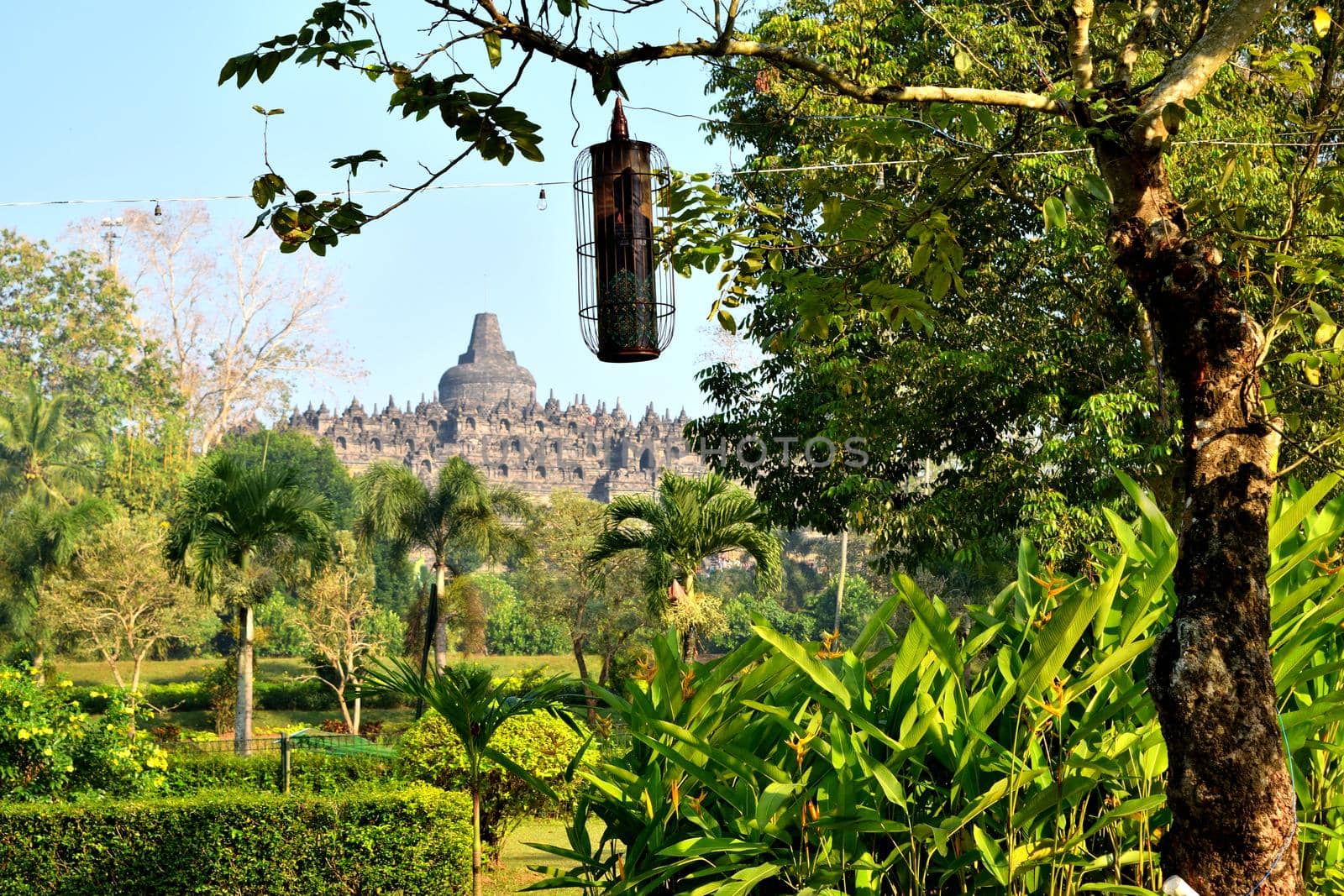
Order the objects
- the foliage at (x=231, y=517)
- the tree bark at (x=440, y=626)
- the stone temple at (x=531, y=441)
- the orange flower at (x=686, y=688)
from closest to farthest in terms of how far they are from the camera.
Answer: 1. the orange flower at (x=686, y=688)
2. the foliage at (x=231, y=517)
3. the tree bark at (x=440, y=626)
4. the stone temple at (x=531, y=441)

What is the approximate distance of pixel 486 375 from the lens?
89500 mm

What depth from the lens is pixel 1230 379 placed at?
2.23 metres

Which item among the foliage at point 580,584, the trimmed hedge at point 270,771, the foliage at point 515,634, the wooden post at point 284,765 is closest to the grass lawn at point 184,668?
the foliage at point 515,634

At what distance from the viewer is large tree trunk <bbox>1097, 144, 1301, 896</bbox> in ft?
6.73

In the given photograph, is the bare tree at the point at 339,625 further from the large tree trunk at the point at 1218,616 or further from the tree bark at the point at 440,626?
the large tree trunk at the point at 1218,616

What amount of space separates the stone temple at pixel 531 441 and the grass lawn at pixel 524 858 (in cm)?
6299

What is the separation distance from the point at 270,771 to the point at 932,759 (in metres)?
8.03

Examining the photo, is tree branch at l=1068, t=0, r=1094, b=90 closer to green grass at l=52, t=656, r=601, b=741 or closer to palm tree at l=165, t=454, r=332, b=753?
palm tree at l=165, t=454, r=332, b=753

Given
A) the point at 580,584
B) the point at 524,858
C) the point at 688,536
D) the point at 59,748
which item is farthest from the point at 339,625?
the point at 59,748

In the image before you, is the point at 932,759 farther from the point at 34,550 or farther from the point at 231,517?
the point at 34,550

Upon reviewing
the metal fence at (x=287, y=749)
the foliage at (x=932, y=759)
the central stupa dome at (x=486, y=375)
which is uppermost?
the central stupa dome at (x=486, y=375)

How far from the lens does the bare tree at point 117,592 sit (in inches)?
841

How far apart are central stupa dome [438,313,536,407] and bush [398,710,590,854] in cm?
7935

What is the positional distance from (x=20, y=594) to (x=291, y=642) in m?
8.90
